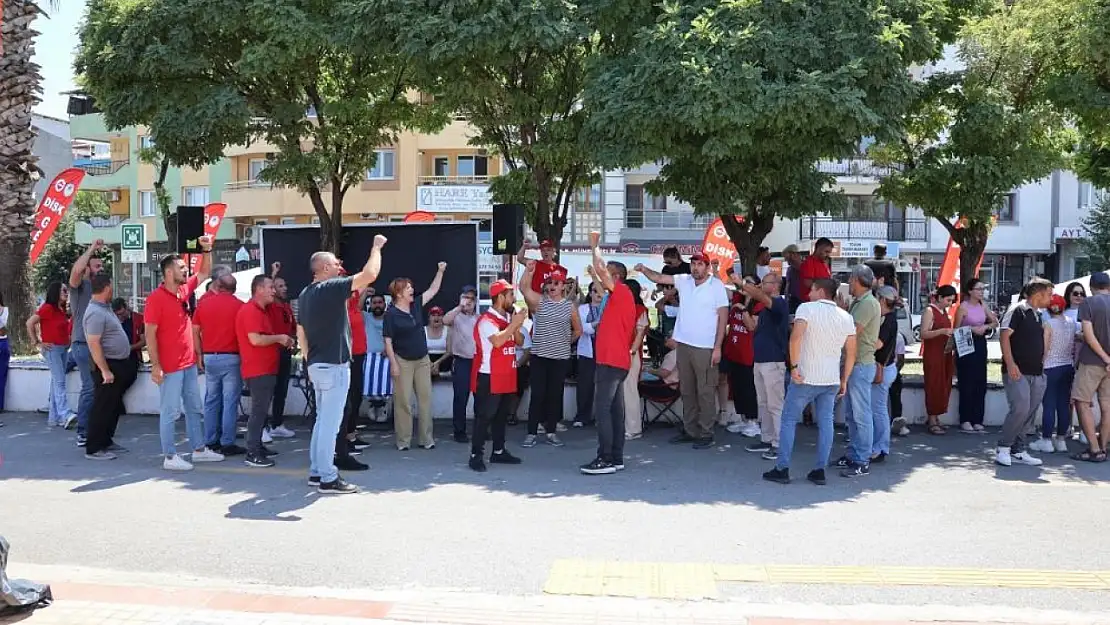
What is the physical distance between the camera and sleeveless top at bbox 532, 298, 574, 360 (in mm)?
10102

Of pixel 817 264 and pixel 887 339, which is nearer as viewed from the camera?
pixel 887 339

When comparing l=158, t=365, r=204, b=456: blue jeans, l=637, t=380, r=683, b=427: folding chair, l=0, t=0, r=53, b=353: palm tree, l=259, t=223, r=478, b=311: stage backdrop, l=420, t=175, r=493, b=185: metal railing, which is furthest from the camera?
l=420, t=175, r=493, b=185: metal railing

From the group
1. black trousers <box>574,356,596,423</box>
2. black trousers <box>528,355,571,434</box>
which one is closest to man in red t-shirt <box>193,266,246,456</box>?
black trousers <box>528,355,571,434</box>

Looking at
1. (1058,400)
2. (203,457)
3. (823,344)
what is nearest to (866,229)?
(1058,400)

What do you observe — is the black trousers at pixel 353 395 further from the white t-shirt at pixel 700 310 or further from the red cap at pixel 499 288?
the white t-shirt at pixel 700 310

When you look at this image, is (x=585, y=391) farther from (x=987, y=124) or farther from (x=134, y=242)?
(x=134, y=242)

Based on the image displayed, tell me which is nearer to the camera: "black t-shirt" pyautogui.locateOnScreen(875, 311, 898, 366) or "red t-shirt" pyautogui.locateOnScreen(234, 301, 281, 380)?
"red t-shirt" pyautogui.locateOnScreen(234, 301, 281, 380)

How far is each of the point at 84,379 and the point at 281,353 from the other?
1.94m

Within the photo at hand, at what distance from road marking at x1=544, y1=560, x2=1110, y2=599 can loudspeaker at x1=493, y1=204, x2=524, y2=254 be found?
25.7 feet

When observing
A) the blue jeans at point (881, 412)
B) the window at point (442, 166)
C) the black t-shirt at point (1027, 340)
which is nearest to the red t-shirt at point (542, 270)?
the blue jeans at point (881, 412)

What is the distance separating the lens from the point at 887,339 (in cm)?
949

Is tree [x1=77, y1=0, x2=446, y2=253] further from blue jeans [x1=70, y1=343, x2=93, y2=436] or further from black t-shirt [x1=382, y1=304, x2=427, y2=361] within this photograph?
blue jeans [x1=70, y1=343, x2=93, y2=436]

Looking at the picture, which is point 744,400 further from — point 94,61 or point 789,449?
point 94,61

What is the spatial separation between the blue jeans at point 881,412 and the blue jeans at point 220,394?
6149 mm
